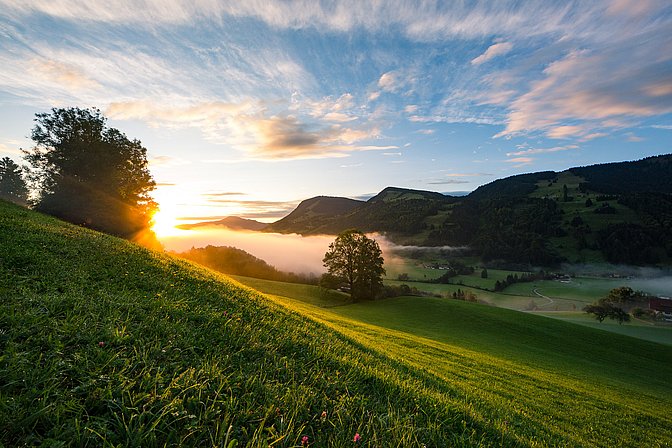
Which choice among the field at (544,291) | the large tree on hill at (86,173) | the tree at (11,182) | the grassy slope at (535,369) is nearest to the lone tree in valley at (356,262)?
the grassy slope at (535,369)

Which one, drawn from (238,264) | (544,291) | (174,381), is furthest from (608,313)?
(238,264)

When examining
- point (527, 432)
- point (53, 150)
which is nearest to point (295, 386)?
point (527, 432)

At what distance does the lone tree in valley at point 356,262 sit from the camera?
6078 centimetres

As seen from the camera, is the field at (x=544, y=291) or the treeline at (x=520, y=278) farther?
the treeline at (x=520, y=278)

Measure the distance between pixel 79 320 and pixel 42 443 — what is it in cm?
278

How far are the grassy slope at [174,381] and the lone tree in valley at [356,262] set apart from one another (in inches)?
2102

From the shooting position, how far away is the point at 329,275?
203ft

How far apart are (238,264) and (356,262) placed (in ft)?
164

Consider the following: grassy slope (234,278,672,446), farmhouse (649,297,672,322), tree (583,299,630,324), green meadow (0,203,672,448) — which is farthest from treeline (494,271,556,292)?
green meadow (0,203,672,448)

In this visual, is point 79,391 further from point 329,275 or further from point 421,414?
point 329,275

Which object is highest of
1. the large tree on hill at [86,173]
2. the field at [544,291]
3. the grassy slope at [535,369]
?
the large tree on hill at [86,173]

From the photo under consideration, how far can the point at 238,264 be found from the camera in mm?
94750

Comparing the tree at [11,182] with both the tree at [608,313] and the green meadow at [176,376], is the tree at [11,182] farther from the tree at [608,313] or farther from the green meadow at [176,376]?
the tree at [608,313]

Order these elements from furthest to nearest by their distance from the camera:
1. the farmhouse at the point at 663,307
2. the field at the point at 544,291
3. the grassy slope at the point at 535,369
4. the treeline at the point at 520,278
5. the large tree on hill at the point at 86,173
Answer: the treeline at the point at 520,278
the farmhouse at the point at 663,307
the field at the point at 544,291
the large tree on hill at the point at 86,173
the grassy slope at the point at 535,369
